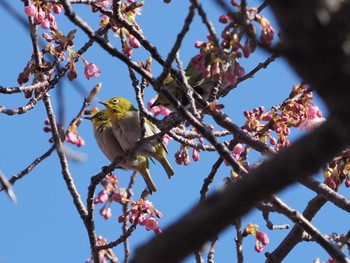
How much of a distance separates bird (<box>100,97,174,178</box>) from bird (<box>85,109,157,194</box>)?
0.38 ft

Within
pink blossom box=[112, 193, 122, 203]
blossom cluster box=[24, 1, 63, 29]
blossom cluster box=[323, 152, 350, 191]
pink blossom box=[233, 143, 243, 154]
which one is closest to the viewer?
blossom cluster box=[323, 152, 350, 191]

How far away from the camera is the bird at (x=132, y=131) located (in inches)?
296

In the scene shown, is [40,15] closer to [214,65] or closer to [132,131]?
[214,65]

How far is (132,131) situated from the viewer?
7664 mm

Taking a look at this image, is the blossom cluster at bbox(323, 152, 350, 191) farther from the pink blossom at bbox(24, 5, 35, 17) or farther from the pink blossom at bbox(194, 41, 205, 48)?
the pink blossom at bbox(24, 5, 35, 17)

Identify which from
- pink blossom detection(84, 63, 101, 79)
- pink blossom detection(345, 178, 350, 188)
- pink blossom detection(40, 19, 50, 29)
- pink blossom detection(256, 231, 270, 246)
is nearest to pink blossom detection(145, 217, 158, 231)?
pink blossom detection(256, 231, 270, 246)

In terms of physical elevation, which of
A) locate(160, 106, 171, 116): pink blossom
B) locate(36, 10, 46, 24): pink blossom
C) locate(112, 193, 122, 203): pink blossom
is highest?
locate(160, 106, 171, 116): pink blossom

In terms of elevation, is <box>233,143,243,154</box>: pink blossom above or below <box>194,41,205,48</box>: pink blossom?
below

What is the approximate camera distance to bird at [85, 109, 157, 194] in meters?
7.72

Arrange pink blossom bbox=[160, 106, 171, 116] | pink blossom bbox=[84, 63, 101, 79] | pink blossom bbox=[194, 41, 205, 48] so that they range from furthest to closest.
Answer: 1. pink blossom bbox=[160, 106, 171, 116]
2. pink blossom bbox=[84, 63, 101, 79]
3. pink blossom bbox=[194, 41, 205, 48]

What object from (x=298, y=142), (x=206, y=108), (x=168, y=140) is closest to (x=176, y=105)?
(x=206, y=108)

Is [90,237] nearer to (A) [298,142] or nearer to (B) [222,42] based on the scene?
(B) [222,42]

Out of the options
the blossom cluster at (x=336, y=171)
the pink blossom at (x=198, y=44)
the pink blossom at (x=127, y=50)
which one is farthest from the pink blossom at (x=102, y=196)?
the pink blossom at (x=198, y=44)

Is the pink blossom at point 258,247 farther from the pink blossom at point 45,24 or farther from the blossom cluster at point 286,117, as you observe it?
the pink blossom at point 45,24
